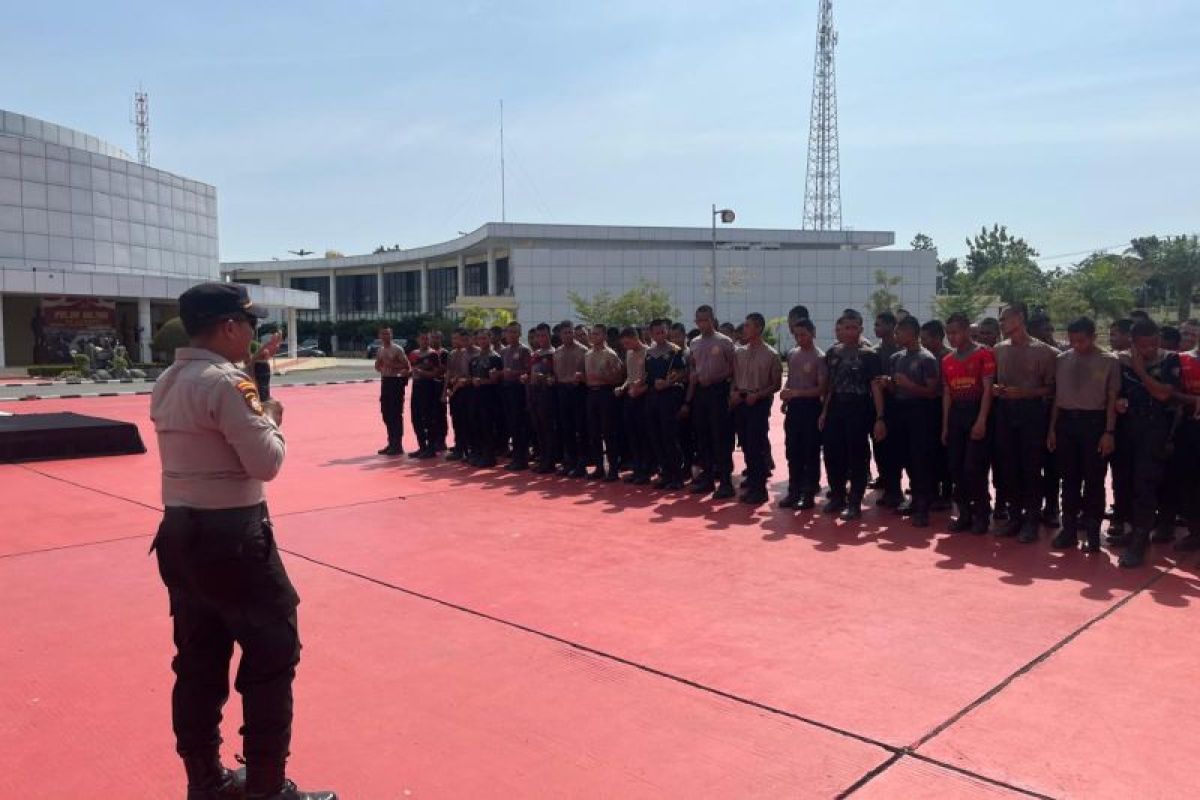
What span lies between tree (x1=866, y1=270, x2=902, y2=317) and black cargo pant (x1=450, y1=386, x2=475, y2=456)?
40.5 m

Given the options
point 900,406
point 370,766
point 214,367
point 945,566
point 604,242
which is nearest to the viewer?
point 214,367

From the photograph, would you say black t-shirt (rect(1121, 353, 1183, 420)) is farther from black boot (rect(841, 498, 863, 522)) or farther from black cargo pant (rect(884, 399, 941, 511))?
black boot (rect(841, 498, 863, 522))

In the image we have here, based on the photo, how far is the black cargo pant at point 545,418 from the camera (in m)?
10.1

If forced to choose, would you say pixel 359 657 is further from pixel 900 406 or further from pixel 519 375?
pixel 519 375

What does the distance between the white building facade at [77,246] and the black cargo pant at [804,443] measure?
122 feet

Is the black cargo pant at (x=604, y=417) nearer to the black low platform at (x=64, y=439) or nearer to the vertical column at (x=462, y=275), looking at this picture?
the black low platform at (x=64, y=439)

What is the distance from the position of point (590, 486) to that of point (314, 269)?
247 ft

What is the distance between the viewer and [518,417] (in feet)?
34.4

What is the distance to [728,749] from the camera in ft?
11.0

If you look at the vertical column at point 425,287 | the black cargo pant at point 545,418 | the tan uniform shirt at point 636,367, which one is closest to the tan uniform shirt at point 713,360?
the tan uniform shirt at point 636,367

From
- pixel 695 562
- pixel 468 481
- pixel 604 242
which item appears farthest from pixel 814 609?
pixel 604 242

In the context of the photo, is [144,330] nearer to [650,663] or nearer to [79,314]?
[79,314]

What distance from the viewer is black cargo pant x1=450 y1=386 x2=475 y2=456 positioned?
10930 millimetres

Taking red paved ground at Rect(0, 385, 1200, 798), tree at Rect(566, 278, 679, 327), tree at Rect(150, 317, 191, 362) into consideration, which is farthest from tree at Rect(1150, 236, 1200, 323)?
red paved ground at Rect(0, 385, 1200, 798)
